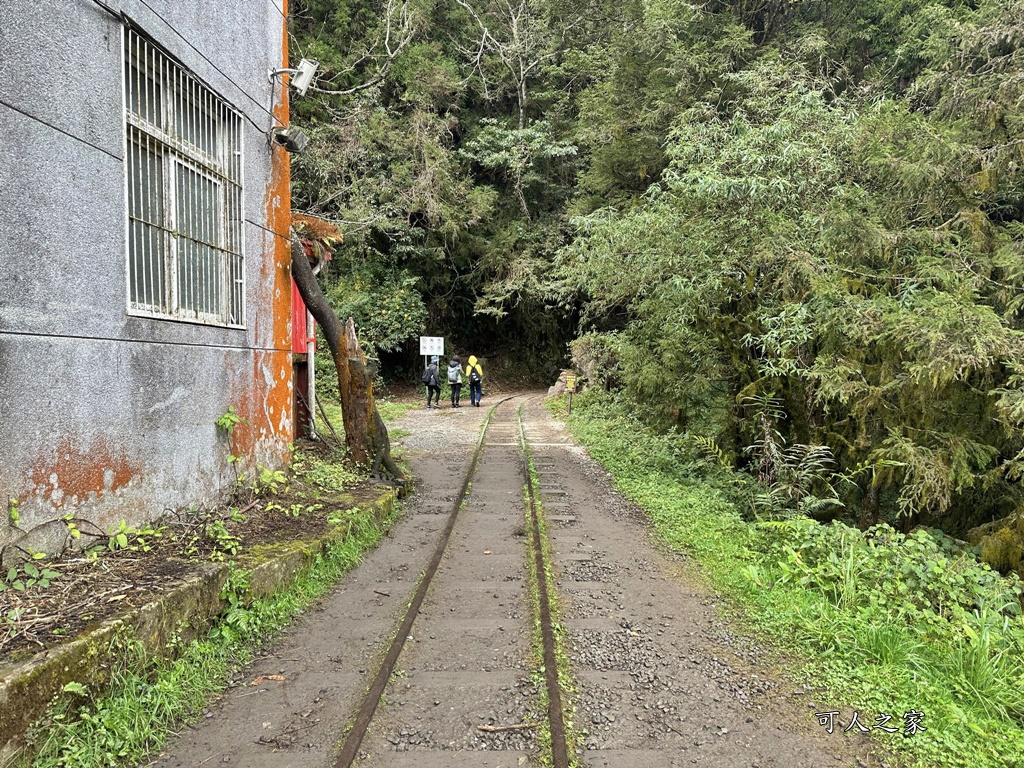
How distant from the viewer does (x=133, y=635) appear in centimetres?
325

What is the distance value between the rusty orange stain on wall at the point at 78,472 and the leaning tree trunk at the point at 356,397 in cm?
373

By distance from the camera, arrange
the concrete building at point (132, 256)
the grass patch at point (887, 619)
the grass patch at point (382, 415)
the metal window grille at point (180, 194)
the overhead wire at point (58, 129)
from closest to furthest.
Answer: the grass patch at point (887, 619) → the overhead wire at point (58, 129) → the concrete building at point (132, 256) → the metal window grille at point (180, 194) → the grass patch at point (382, 415)

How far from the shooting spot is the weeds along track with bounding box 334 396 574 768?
2.99 meters

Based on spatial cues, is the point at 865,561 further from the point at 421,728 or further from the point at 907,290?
the point at 421,728

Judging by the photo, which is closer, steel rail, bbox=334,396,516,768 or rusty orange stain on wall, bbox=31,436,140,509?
steel rail, bbox=334,396,516,768

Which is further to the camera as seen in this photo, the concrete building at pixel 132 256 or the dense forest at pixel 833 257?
the dense forest at pixel 833 257

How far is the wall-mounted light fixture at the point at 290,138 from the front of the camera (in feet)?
22.8

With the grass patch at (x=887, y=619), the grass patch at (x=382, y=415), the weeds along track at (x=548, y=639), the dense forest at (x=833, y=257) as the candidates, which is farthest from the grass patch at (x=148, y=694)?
the grass patch at (x=382, y=415)

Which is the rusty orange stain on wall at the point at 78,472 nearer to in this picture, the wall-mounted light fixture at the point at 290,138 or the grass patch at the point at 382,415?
the wall-mounted light fixture at the point at 290,138

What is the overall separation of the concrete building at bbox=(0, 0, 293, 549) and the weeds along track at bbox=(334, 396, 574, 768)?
2.23m

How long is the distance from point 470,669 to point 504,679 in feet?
0.78

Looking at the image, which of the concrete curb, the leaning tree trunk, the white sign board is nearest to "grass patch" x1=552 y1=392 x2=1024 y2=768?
the concrete curb

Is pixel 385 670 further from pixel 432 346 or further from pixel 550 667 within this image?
pixel 432 346

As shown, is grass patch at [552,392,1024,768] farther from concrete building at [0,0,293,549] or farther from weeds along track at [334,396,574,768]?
concrete building at [0,0,293,549]
